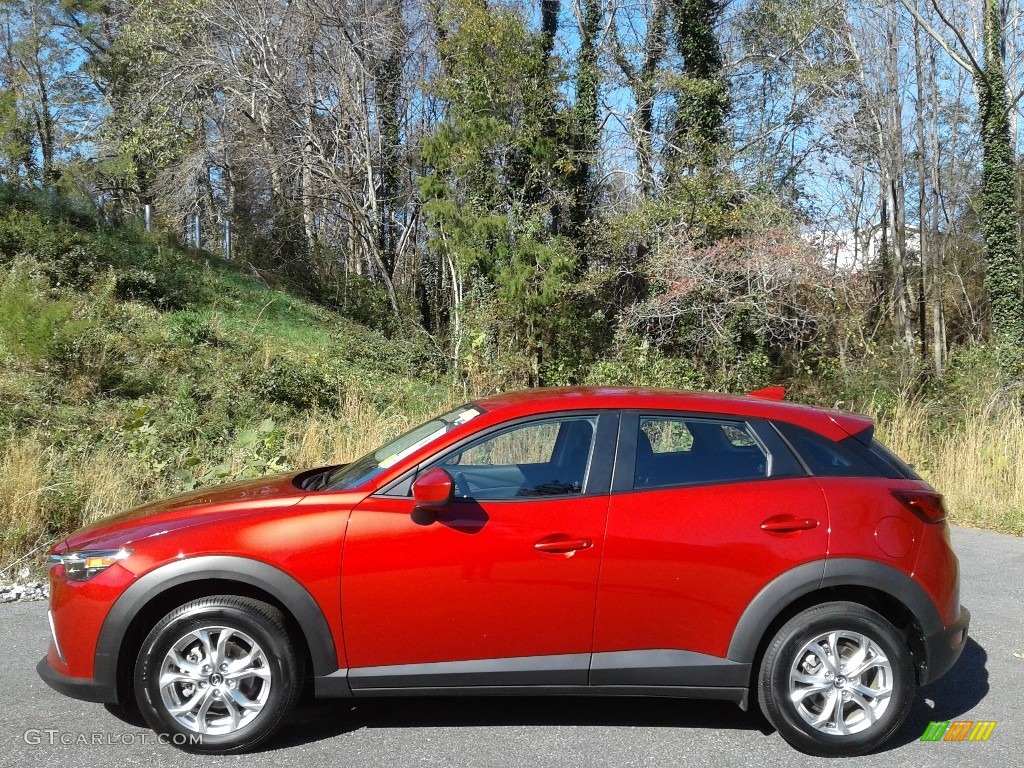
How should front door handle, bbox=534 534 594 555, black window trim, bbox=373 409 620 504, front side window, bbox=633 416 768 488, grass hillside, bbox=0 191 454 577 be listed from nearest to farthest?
front door handle, bbox=534 534 594 555
black window trim, bbox=373 409 620 504
front side window, bbox=633 416 768 488
grass hillside, bbox=0 191 454 577

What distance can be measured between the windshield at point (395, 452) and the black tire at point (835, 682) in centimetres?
181

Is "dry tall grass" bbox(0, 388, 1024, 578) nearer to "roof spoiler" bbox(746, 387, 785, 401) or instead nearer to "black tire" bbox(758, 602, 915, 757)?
"roof spoiler" bbox(746, 387, 785, 401)

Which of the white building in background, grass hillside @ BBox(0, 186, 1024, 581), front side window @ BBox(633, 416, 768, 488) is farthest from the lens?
the white building in background

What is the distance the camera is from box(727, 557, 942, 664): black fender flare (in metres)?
3.82

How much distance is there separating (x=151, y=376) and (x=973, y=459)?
39.6 feet

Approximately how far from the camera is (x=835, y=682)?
3.88 meters

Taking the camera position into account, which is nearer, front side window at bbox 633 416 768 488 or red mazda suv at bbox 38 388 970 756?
red mazda suv at bbox 38 388 970 756

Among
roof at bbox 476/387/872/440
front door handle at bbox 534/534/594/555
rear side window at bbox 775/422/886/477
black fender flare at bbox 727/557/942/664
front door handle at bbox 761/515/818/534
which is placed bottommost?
black fender flare at bbox 727/557/942/664

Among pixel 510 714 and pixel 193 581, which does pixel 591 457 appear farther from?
pixel 193 581

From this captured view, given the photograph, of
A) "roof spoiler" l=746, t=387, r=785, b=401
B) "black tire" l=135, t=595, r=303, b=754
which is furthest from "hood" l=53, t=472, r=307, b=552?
"roof spoiler" l=746, t=387, r=785, b=401

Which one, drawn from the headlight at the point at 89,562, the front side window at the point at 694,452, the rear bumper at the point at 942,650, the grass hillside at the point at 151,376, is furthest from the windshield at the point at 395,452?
the grass hillside at the point at 151,376

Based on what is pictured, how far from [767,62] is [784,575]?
63.1ft

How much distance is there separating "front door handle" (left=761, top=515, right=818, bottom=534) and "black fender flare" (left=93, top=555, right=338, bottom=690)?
202 cm

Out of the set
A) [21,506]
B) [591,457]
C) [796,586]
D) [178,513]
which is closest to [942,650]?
[796,586]
